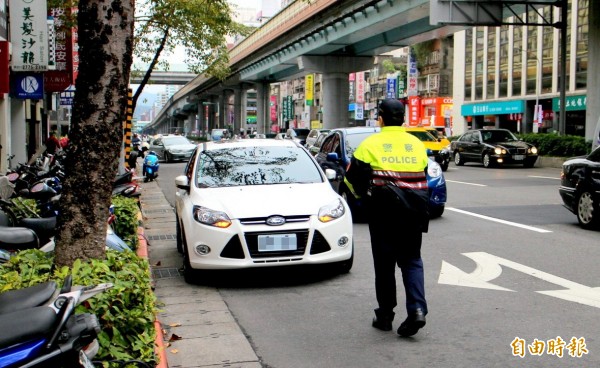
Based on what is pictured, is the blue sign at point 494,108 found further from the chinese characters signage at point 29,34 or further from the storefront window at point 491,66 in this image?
the chinese characters signage at point 29,34

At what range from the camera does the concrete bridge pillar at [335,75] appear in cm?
4338

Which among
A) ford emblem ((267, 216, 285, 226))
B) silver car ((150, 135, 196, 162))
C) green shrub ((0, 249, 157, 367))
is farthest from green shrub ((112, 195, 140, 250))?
silver car ((150, 135, 196, 162))

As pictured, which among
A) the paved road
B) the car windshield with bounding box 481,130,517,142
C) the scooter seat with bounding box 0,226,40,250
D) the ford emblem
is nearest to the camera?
the paved road

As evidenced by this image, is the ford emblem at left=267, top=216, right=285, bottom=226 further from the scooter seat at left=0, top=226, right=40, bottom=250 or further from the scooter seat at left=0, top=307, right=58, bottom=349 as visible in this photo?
the scooter seat at left=0, top=307, right=58, bottom=349

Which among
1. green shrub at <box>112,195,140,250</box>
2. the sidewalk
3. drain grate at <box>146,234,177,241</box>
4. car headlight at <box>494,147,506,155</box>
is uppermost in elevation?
car headlight at <box>494,147,506,155</box>

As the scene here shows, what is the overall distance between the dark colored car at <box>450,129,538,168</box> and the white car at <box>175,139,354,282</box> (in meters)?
20.8

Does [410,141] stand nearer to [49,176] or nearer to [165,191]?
[49,176]

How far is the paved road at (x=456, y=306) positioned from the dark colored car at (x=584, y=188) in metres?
0.30

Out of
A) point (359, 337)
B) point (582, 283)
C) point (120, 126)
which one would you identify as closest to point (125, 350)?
point (120, 126)

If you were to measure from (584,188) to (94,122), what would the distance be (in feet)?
28.1

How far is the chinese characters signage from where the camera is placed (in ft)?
52.1

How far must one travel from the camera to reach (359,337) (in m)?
5.48

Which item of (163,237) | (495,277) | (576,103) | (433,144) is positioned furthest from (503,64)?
(495,277)

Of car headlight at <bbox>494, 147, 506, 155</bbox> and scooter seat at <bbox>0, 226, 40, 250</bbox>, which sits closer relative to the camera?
scooter seat at <bbox>0, 226, 40, 250</bbox>
